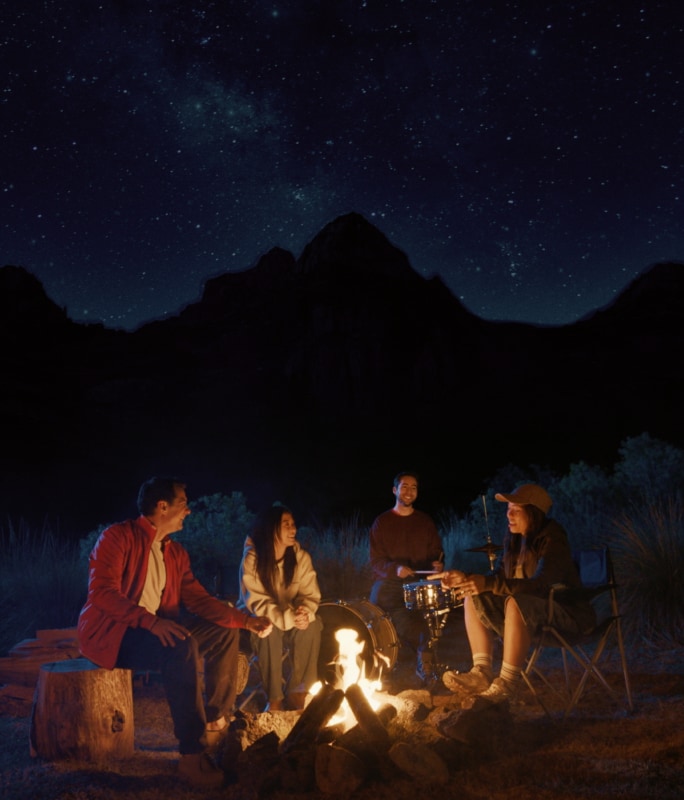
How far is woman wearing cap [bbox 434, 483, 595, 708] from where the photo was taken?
172 inches

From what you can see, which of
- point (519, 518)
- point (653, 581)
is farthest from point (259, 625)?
point (653, 581)

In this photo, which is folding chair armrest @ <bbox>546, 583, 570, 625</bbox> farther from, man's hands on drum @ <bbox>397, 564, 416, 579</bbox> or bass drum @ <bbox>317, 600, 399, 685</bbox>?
man's hands on drum @ <bbox>397, 564, 416, 579</bbox>

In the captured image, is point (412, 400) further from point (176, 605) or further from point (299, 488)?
point (176, 605)

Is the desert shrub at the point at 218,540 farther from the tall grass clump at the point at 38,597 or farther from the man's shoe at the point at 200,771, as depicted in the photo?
the man's shoe at the point at 200,771

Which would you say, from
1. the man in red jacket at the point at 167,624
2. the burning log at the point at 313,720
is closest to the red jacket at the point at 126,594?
the man in red jacket at the point at 167,624

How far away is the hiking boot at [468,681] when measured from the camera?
452 cm

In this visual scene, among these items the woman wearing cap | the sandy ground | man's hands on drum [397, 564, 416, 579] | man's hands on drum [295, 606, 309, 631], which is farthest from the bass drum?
the sandy ground

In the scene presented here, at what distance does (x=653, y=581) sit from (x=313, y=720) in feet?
13.5

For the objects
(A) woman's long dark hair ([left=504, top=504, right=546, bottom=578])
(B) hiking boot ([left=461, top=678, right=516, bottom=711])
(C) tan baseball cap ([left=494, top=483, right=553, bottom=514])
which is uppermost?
(C) tan baseball cap ([left=494, top=483, right=553, bottom=514])

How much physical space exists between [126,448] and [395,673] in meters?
45.3

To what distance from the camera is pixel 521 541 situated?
484 cm

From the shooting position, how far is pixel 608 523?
813 cm

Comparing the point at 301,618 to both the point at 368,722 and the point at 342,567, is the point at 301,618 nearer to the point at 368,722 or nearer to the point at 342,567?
the point at 368,722

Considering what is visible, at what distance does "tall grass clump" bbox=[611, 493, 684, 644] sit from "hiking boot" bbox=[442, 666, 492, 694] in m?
2.11
